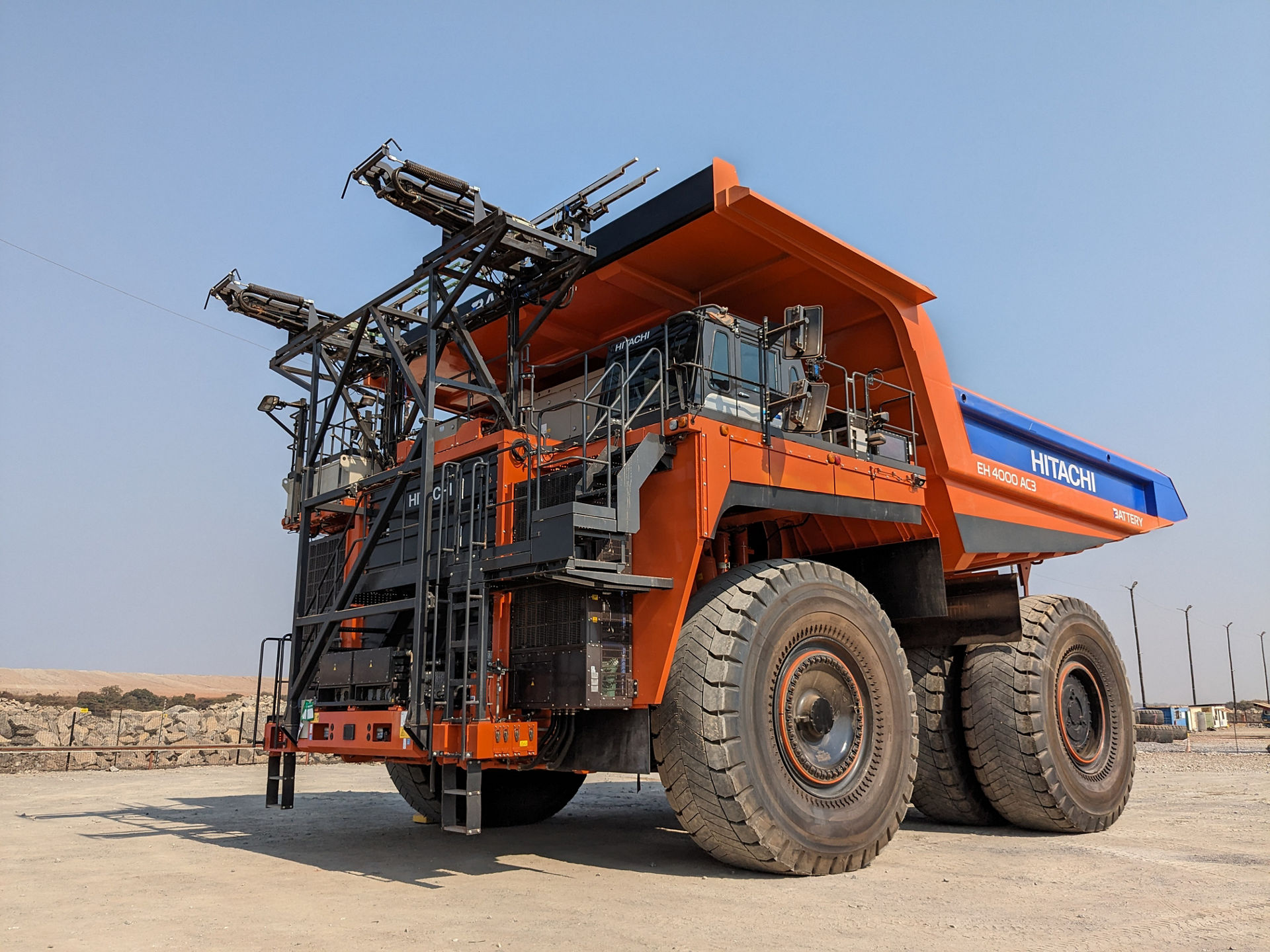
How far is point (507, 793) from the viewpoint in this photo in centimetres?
996

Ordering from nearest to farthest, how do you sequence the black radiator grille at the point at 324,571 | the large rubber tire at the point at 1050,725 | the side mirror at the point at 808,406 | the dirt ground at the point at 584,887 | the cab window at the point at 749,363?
1. the dirt ground at the point at 584,887
2. the side mirror at the point at 808,406
3. the cab window at the point at 749,363
4. the black radiator grille at the point at 324,571
5. the large rubber tire at the point at 1050,725

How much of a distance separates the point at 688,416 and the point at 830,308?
3.40 m

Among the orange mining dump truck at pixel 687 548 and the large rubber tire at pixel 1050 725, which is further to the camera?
the large rubber tire at pixel 1050 725

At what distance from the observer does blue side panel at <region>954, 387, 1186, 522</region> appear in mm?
10664

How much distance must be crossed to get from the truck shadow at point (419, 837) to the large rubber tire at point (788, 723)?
0.51 m

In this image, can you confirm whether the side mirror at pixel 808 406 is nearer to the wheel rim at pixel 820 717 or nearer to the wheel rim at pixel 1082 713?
the wheel rim at pixel 820 717

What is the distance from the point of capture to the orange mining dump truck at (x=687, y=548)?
6.91 meters

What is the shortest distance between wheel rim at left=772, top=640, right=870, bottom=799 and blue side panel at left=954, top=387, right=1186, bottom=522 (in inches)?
146

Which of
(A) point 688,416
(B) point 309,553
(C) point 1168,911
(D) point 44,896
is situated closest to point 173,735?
(B) point 309,553

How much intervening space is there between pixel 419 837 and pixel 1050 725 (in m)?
6.28

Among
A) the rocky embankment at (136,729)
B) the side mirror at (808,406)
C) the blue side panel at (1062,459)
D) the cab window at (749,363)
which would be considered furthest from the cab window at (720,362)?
the rocky embankment at (136,729)

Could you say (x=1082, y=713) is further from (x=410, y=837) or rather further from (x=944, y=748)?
(x=410, y=837)

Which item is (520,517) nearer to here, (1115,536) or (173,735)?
(1115,536)

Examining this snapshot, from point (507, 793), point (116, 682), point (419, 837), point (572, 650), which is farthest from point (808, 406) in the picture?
point (116, 682)
